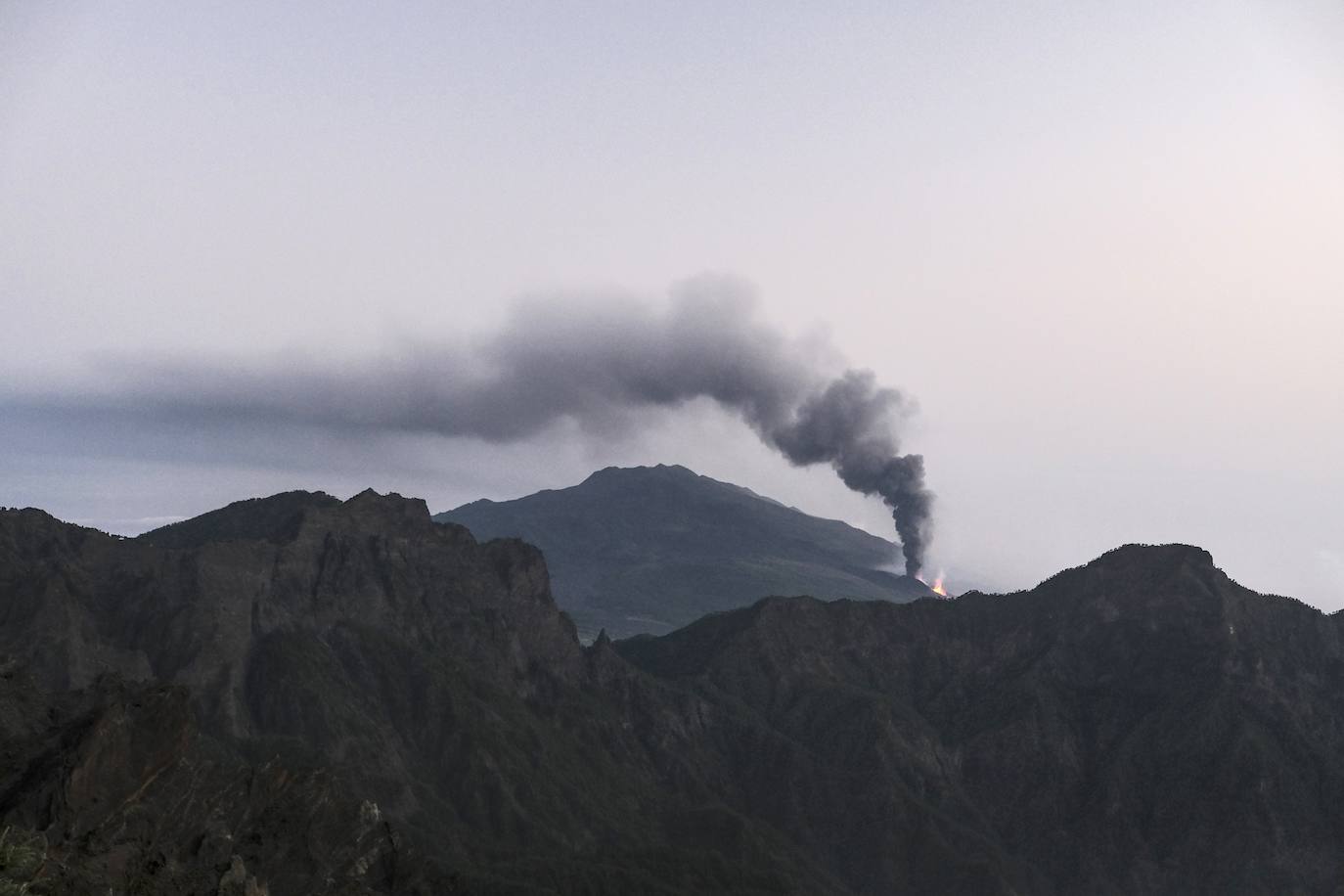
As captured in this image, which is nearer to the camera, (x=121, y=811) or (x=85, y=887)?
(x=85, y=887)

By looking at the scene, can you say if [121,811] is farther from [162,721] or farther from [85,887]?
[85,887]

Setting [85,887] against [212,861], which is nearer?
[85,887]

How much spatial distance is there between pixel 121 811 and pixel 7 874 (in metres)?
86.6

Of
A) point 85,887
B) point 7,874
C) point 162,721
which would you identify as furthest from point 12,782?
point 7,874

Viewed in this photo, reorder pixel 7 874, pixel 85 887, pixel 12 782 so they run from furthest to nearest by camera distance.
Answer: pixel 12 782, pixel 85 887, pixel 7 874

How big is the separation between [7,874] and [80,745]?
86151mm

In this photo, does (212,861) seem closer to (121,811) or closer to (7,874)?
(121,811)

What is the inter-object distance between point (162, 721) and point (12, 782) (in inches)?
861

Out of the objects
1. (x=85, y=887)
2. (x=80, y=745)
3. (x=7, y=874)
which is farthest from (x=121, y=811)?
(x=7, y=874)

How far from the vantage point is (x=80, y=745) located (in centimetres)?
18450

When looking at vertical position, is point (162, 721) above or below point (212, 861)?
above

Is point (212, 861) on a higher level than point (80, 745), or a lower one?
lower

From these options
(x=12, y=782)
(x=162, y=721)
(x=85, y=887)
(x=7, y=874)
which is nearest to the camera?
(x=7, y=874)

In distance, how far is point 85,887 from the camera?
138 metres
